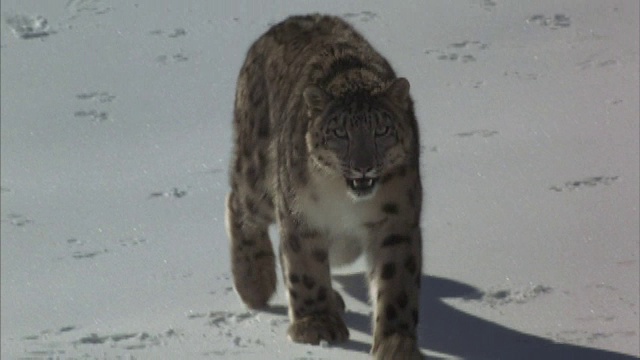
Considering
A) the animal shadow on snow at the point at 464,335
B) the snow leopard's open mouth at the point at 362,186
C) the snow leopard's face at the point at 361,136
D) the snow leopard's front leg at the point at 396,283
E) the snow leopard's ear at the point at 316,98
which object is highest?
the snow leopard's ear at the point at 316,98

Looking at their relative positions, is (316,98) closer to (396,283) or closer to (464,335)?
(396,283)

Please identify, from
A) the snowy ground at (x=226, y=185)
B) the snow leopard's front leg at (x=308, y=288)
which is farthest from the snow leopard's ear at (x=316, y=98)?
the snowy ground at (x=226, y=185)

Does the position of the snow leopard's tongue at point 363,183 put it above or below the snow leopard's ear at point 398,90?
below

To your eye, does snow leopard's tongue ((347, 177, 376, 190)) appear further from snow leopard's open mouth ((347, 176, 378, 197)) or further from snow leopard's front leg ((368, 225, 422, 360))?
snow leopard's front leg ((368, 225, 422, 360))

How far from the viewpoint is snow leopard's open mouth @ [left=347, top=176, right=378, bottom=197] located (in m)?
7.68

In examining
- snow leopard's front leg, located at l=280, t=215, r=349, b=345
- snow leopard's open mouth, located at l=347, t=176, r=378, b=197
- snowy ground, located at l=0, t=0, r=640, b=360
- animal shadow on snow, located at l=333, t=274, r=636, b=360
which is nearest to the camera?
snow leopard's open mouth, located at l=347, t=176, r=378, b=197

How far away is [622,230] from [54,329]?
2.98 meters

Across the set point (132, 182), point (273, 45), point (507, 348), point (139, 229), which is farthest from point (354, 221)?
point (132, 182)

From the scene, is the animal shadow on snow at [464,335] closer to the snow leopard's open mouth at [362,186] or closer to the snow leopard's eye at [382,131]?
the snow leopard's open mouth at [362,186]

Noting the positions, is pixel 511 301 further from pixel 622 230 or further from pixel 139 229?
pixel 139 229

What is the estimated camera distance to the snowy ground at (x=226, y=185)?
27.9 ft

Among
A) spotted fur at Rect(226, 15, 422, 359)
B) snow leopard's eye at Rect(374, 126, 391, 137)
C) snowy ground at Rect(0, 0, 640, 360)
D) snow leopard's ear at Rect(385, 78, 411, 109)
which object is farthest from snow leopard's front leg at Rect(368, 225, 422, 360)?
snow leopard's ear at Rect(385, 78, 411, 109)

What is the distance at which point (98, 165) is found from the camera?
12.1 meters

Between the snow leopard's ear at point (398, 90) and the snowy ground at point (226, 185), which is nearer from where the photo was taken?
the snow leopard's ear at point (398, 90)
